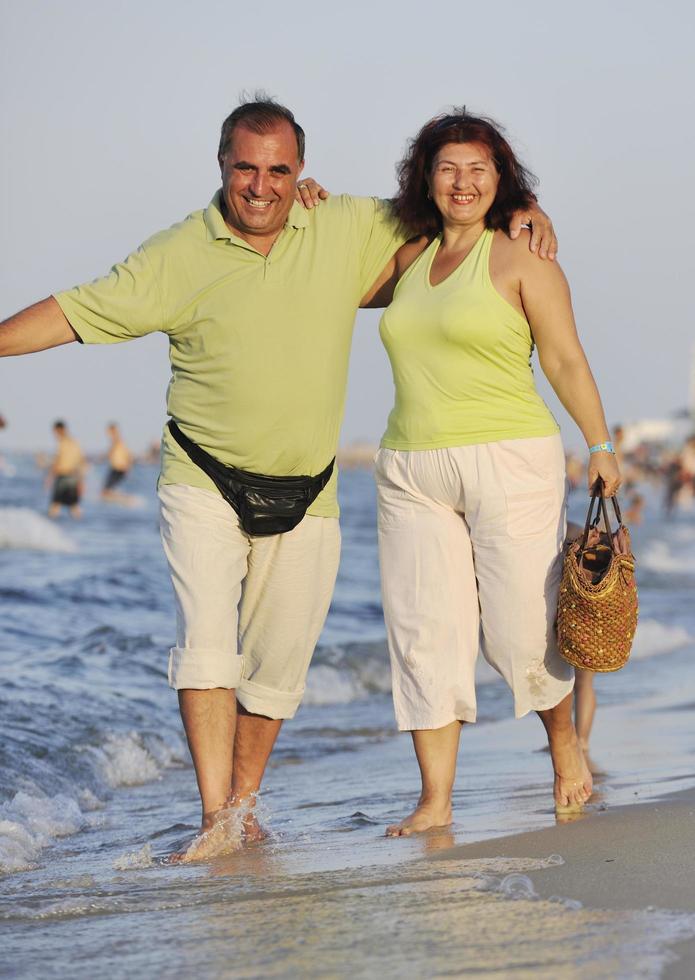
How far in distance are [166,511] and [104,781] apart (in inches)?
89.1

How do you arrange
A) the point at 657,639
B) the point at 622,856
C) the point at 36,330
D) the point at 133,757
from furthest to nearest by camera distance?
1. the point at 657,639
2. the point at 133,757
3. the point at 36,330
4. the point at 622,856

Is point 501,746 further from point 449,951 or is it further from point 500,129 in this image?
point 449,951

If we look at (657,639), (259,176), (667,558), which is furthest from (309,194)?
(667,558)

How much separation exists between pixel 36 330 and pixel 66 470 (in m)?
24.3

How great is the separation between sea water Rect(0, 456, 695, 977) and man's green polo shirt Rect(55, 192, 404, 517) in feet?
3.77

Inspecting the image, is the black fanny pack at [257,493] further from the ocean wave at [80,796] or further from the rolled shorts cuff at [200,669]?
the ocean wave at [80,796]

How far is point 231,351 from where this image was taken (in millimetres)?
3932

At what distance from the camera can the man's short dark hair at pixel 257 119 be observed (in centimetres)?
396

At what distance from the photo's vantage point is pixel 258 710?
4.30 meters

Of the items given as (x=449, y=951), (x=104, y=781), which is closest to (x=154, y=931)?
(x=449, y=951)

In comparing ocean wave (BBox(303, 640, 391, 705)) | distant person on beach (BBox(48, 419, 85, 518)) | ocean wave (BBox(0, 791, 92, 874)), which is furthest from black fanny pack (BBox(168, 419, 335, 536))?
distant person on beach (BBox(48, 419, 85, 518))

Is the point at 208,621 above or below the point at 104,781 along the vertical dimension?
above

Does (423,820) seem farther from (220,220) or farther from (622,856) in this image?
(220,220)

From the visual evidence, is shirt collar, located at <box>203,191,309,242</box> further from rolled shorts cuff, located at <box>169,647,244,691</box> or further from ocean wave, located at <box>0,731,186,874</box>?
ocean wave, located at <box>0,731,186,874</box>
